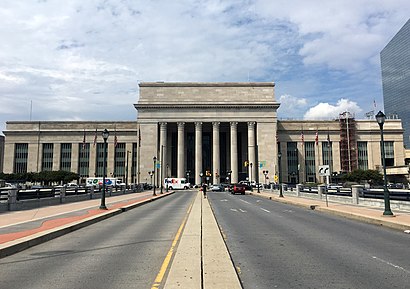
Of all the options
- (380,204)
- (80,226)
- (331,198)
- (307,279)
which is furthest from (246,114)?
(307,279)

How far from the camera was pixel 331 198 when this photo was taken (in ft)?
104

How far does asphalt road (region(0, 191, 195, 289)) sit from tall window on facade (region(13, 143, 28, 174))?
110914 mm

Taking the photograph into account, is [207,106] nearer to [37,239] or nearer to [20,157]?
[20,157]

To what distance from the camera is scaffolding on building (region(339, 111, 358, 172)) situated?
352 ft

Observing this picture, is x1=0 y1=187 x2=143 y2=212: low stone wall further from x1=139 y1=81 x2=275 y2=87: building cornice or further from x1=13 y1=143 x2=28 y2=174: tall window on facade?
x1=13 y1=143 x2=28 y2=174: tall window on facade

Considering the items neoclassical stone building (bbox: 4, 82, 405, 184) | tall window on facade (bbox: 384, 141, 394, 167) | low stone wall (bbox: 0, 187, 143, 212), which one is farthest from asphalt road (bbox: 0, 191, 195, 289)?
tall window on facade (bbox: 384, 141, 394, 167)

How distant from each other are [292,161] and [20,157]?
88.3m

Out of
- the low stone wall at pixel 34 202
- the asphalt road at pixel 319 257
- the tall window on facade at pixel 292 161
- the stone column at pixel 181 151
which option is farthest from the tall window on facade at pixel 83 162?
the asphalt road at pixel 319 257

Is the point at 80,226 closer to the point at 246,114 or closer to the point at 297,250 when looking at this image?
the point at 297,250

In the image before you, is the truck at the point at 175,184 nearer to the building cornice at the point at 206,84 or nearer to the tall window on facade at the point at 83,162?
the building cornice at the point at 206,84

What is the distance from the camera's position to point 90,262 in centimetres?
827

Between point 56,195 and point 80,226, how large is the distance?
17365 mm

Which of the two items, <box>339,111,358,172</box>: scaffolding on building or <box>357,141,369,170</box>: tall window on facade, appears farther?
<box>357,141,369,170</box>: tall window on facade

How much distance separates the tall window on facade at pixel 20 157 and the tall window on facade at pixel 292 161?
279 ft
